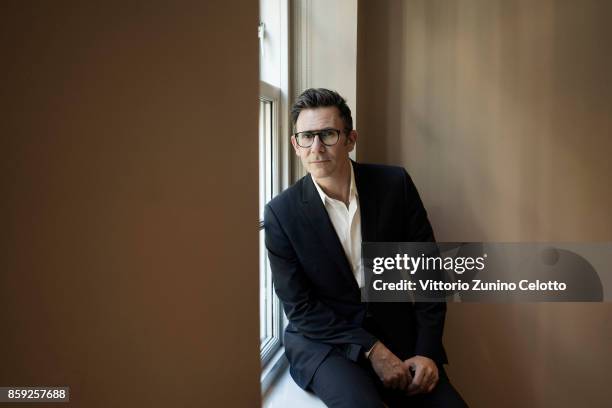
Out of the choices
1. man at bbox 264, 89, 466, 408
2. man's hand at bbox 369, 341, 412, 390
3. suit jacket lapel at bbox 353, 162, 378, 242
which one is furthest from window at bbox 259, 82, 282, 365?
man's hand at bbox 369, 341, 412, 390

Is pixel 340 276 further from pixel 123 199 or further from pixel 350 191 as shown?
pixel 123 199

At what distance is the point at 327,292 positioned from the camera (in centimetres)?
152

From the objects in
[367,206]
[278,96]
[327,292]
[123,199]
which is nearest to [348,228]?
[367,206]

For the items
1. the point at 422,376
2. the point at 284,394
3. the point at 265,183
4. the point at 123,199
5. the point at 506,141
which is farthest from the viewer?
the point at 506,141

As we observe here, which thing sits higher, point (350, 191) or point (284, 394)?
point (350, 191)

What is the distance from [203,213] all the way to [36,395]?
318 mm

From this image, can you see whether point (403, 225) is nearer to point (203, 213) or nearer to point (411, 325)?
point (411, 325)

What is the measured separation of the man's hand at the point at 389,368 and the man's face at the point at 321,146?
595 mm

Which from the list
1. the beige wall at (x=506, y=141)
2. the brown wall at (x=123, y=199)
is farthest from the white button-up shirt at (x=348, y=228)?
the brown wall at (x=123, y=199)

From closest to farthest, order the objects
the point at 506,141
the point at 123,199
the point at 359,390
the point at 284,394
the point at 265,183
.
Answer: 1. the point at 123,199
2. the point at 359,390
3. the point at 284,394
4. the point at 265,183
5. the point at 506,141

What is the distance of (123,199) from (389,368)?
1162mm

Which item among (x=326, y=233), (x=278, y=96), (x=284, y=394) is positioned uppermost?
(x=278, y=96)

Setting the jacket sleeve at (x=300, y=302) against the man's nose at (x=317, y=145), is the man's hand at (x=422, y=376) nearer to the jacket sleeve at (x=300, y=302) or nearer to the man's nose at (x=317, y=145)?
the jacket sleeve at (x=300, y=302)

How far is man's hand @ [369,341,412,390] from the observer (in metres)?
1.41
